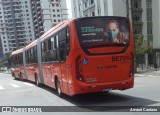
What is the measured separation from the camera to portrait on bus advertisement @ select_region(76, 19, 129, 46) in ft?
35.0

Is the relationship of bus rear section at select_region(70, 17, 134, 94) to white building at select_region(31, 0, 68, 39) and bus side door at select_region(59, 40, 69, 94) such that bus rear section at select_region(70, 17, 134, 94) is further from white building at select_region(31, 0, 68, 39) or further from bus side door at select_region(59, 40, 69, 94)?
white building at select_region(31, 0, 68, 39)

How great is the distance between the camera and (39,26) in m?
131

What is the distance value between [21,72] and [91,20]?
19.5m

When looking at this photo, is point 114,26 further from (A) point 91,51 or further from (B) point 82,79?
(B) point 82,79

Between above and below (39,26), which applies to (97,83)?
below

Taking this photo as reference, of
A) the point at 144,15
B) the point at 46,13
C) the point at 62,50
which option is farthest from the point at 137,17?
the point at 46,13

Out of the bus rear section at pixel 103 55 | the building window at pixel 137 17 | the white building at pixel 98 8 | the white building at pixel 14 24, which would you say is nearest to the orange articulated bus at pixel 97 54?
the bus rear section at pixel 103 55

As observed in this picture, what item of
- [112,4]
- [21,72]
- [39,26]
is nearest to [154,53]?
[112,4]

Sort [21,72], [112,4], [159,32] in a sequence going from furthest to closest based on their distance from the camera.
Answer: [159,32] → [112,4] → [21,72]

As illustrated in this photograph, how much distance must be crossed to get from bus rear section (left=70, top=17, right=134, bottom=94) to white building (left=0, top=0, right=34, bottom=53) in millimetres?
140733

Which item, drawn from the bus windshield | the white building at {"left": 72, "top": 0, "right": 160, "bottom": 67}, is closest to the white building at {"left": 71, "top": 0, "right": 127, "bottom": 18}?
the white building at {"left": 72, "top": 0, "right": 160, "bottom": 67}

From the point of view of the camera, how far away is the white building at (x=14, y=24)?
14962cm

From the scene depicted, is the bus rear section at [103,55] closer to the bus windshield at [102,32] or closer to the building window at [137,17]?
the bus windshield at [102,32]

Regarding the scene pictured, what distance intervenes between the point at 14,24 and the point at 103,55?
146 metres
